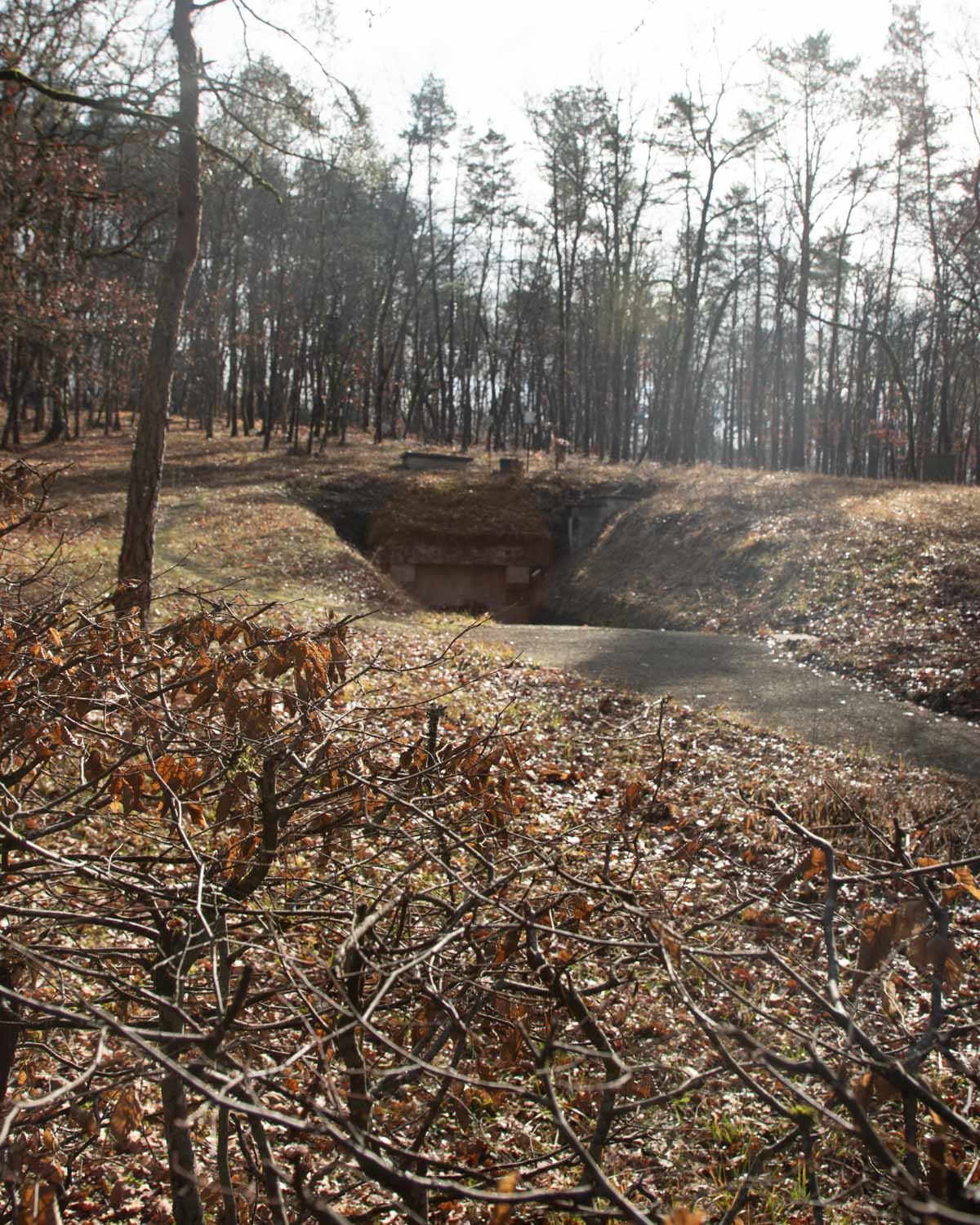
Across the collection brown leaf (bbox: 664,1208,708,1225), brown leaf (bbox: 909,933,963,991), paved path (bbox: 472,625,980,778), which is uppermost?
brown leaf (bbox: 909,933,963,991)

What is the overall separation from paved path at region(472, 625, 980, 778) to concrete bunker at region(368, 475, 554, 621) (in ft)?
24.8

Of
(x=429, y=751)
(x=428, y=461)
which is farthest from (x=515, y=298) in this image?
(x=429, y=751)

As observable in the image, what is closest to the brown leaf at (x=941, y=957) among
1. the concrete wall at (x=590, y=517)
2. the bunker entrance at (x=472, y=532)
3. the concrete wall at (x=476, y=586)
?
the bunker entrance at (x=472, y=532)

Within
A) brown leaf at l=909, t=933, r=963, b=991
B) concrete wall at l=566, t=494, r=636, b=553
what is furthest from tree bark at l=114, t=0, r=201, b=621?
concrete wall at l=566, t=494, r=636, b=553

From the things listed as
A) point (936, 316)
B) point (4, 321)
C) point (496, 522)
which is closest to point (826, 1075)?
point (4, 321)

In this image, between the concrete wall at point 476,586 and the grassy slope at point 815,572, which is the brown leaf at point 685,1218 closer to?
the grassy slope at point 815,572

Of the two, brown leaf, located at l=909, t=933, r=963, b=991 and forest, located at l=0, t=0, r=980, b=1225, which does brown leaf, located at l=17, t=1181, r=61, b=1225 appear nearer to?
forest, located at l=0, t=0, r=980, b=1225

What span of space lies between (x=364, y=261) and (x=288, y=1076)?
3566cm

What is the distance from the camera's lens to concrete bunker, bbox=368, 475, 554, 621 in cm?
2155

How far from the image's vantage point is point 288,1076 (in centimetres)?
301

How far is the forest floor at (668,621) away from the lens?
3180 millimetres

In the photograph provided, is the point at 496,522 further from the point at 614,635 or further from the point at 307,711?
the point at 307,711

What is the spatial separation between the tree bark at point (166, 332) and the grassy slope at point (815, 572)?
7577 millimetres

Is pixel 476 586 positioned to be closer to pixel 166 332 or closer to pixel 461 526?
pixel 461 526
